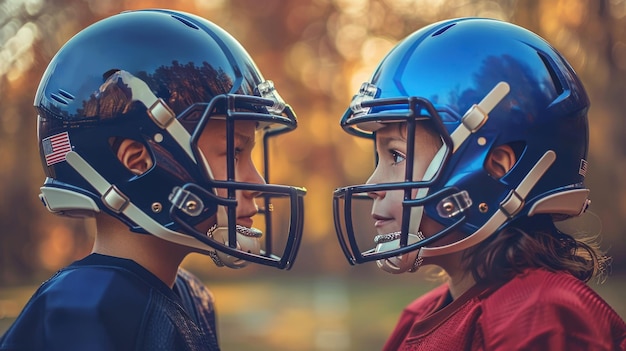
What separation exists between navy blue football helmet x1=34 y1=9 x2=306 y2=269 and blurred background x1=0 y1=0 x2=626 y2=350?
13.2ft

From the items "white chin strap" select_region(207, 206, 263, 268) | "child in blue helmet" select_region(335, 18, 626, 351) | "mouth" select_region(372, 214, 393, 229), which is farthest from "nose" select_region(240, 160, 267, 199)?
"mouth" select_region(372, 214, 393, 229)

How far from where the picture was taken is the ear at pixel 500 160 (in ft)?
7.38

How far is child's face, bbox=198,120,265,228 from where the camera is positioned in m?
2.30

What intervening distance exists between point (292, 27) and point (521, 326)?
13.4 meters

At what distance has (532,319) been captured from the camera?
1.92 meters

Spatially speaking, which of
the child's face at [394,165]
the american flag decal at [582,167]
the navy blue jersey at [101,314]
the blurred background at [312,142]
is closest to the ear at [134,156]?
the navy blue jersey at [101,314]

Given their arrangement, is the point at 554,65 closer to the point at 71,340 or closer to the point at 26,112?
the point at 71,340

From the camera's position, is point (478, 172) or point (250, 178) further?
point (250, 178)

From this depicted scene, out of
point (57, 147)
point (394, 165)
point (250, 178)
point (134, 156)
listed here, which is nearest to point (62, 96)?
point (57, 147)

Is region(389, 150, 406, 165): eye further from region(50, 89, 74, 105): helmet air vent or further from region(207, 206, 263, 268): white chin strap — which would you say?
region(50, 89, 74, 105): helmet air vent

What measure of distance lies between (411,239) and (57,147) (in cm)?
111

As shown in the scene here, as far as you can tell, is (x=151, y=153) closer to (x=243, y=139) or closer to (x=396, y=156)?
(x=243, y=139)

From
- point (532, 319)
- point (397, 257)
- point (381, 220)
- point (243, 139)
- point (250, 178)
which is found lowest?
point (532, 319)

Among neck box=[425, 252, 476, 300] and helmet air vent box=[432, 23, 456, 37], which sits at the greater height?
helmet air vent box=[432, 23, 456, 37]
